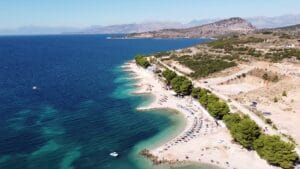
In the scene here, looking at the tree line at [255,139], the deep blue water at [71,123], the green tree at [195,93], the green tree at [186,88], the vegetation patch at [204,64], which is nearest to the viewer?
the tree line at [255,139]

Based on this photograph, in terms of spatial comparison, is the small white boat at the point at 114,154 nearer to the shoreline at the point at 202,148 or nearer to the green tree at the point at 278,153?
the shoreline at the point at 202,148

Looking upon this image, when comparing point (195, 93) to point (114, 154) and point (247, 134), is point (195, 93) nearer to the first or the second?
point (247, 134)

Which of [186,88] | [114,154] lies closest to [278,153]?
[114,154]

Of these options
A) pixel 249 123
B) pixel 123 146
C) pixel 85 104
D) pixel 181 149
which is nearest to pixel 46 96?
pixel 85 104

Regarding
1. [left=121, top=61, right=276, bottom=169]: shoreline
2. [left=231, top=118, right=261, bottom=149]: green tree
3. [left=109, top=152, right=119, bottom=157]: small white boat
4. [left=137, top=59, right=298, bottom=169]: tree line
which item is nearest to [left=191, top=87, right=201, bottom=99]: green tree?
[left=121, top=61, right=276, bottom=169]: shoreline

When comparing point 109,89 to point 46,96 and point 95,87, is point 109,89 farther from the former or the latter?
point 46,96

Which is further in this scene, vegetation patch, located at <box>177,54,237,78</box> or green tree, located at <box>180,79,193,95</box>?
vegetation patch, located at <box>177,54,237,78</box>

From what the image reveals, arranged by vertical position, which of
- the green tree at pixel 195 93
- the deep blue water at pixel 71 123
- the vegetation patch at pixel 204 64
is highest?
the green tree at pixel 195 93

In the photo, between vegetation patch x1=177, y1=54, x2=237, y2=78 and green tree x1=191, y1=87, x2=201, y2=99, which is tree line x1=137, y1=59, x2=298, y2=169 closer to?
green tree x1=191, y1=87, x2=201, y2=99

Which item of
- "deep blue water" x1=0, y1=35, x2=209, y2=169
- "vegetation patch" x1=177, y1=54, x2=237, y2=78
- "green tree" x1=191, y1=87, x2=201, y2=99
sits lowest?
"deep blue water" x1=0, y1=35, x2=209, y2=169

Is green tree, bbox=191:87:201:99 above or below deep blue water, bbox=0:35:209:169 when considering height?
above

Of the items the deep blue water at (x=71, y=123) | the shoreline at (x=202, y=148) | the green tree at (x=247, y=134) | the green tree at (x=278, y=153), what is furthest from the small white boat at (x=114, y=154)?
the green tree at (x=278, y=153)
